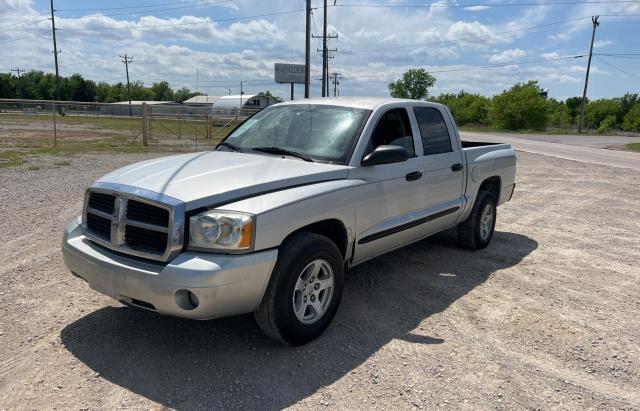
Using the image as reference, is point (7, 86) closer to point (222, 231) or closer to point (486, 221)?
point (486, 221)

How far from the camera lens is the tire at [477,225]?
6.09 metres

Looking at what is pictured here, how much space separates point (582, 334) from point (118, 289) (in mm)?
3526

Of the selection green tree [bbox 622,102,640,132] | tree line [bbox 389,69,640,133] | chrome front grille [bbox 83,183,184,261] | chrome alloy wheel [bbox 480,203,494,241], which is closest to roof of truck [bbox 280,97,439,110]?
chrome alloy wheel [bbox 480,203,494,241]

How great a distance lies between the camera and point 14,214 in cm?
722

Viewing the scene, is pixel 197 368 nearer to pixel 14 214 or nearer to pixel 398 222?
pixel 398 222

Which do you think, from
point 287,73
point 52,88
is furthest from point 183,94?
point 287,73

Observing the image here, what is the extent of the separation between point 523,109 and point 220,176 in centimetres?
6774

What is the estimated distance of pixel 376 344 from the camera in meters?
3.77

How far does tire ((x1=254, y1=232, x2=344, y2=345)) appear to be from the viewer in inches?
133

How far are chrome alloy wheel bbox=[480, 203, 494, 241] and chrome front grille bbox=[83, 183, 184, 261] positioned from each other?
4.14 meters

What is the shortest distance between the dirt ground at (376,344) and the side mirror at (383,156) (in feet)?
4.26

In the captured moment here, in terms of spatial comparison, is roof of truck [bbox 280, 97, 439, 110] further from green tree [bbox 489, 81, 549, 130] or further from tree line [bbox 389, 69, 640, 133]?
green tree [bbox 489, 81, 549, 130]

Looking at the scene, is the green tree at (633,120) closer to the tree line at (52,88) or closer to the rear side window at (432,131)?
the rear side window at (432,131)

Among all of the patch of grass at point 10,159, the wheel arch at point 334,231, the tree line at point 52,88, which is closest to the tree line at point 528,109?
the patch of grass at point 10,159
